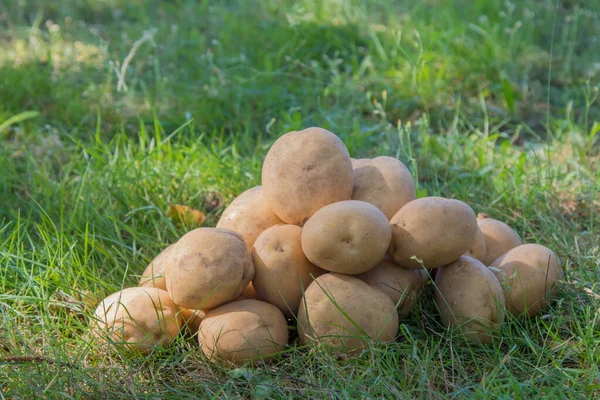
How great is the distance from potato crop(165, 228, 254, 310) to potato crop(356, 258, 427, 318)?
0.43m

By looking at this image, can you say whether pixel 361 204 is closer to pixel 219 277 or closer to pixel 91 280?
pixel 219 277

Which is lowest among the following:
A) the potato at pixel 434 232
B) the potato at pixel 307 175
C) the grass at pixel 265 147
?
the grass at pixel 265 147

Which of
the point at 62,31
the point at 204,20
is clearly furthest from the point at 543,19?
the point at 62,31

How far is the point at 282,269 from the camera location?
241cm

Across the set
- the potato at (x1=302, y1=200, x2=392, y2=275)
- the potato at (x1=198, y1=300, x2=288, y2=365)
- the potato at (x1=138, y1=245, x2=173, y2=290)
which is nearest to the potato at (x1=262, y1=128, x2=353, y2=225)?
the potato at (x1=302, y1=200, x2=392, y2=275)

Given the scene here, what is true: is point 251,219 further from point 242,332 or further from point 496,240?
point 496,240

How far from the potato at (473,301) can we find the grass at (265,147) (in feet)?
0.23

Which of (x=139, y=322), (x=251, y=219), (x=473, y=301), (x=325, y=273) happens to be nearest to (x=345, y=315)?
(x=325, y=273)

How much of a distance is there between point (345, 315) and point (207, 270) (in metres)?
0.48

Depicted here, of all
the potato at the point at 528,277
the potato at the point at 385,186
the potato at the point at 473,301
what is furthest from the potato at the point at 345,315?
the potato at the point at 528,277

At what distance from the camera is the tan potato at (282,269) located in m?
2.41

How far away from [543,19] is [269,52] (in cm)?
238

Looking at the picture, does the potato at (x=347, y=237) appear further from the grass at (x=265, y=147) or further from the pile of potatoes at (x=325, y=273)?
the grass at (x=265, y=147)

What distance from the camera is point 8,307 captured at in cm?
254
